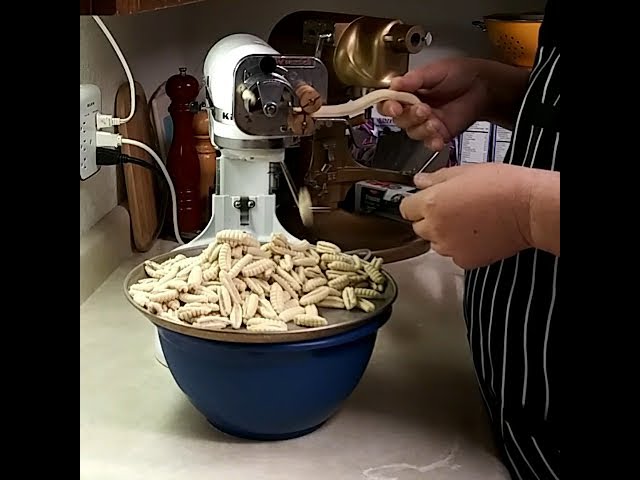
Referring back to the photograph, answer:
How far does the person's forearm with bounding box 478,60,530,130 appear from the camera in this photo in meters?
0.94

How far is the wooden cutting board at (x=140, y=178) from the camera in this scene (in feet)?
3.92

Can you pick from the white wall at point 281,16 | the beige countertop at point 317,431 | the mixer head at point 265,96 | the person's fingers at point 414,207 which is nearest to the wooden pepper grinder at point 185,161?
the white wall at point 281,16

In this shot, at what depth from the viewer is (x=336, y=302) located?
29.4 inches

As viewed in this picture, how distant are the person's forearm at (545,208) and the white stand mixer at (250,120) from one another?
0.29 metres

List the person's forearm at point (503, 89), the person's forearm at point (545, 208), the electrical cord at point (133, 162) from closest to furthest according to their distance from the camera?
1. the person's forearm at point (545, 208)
2. the person's forearm at point (503, 89)
3. the electrical cord at point (133, 162)

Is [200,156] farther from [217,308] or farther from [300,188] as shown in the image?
[217,308]

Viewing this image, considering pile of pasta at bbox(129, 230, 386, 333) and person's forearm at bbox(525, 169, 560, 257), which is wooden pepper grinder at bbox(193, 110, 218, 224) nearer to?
pile of pasta at bbox(129, 230, 386, 333)

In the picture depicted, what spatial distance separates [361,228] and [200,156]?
0.27 m

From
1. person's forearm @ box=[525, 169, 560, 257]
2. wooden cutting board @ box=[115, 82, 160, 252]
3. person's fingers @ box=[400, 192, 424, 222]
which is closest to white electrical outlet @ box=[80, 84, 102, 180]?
wooden cutting board @ box=[115, 82, 160, 252]

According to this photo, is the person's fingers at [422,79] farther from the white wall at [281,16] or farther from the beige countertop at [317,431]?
the white wall at [281,16]

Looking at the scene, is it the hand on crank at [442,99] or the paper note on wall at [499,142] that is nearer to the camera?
the hand on crank at [442,99]

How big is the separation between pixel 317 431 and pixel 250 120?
30cm

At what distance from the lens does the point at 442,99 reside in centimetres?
92
